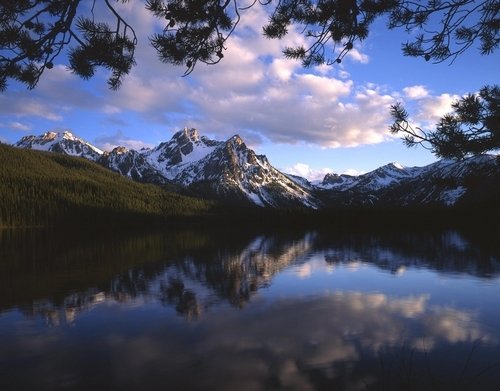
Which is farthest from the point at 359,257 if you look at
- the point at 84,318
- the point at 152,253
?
the point at 84,318

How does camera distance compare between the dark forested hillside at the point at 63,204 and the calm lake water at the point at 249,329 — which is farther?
the dark forested hillside at the point at 63,204

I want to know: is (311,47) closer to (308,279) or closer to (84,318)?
(84,318)

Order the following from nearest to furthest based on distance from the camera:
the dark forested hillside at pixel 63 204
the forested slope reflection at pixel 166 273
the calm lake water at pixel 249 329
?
the calm lake water at pixel 249 329 → the forested slope reflection at pixel 166 273 → the dark forested hillside at pixel 63 204

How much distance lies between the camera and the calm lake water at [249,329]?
13492 millimetres

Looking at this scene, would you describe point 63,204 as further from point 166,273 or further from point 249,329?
point 249,329

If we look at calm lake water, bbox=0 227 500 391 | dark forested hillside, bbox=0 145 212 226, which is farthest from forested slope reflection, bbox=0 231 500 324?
dark forested hillside, bbox=0 145 212 226

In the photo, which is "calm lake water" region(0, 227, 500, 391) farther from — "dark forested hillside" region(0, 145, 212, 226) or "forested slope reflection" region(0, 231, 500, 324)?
"dark forested hillside" region(0, 145, 212, 226)

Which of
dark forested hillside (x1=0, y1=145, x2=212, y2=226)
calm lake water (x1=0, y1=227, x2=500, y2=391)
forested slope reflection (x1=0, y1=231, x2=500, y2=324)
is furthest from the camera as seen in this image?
dark forested hillside (x1=0, y1=145, x2=212, y2=226)

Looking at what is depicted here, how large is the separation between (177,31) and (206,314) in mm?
16396

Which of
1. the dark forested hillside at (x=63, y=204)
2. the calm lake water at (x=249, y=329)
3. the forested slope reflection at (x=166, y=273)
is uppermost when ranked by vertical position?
the dark forested hillside at (x=63, y=204)

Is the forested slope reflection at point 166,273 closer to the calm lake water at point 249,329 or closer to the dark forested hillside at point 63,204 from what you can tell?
the calm lake water at point 249,329

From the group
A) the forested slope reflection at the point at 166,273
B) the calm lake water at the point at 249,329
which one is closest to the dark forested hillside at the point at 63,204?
the forested slope reflection at the point at 166,273

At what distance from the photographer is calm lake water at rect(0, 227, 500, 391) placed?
13492mm

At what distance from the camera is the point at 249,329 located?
1947 centimetres
